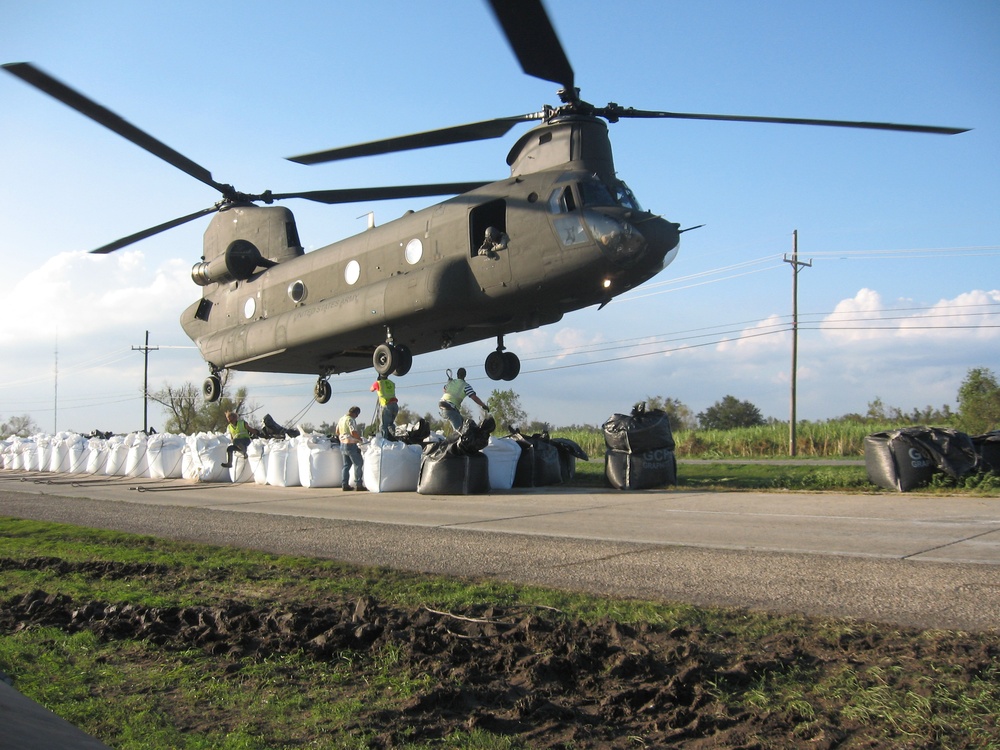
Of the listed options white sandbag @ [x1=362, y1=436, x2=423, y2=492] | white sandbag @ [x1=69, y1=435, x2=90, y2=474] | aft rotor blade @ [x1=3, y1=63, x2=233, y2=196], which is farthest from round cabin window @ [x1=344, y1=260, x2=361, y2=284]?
white sandbag @ [x1=69, y1=435, x2=90, y2=474]

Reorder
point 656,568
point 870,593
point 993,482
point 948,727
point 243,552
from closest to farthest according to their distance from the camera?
1. point 948,727
2. point 870,593
3. point 656,568
4. point 243,552
5. point 993,482

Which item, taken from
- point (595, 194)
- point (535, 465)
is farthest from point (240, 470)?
point (595, 194)

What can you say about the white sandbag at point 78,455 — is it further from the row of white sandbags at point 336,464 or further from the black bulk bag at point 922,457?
the black bulk bag at point 922,457

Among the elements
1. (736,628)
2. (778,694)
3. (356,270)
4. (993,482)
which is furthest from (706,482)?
(778,694)

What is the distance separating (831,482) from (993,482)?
7.38ft

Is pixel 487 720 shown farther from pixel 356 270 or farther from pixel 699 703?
pixel 356 270

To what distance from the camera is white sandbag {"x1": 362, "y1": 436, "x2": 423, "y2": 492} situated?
534 inches

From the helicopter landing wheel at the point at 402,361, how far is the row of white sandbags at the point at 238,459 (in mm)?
1892

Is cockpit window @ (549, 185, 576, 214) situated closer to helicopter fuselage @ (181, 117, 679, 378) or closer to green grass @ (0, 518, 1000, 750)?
helicopter fuselage @ (181, 117, 679, 378)

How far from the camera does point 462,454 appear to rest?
41.0ft

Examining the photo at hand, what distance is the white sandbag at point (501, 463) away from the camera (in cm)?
1323

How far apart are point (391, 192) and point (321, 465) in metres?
5.62

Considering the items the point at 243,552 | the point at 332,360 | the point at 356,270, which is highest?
the point at 356,270

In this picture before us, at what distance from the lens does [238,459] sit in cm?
1784
